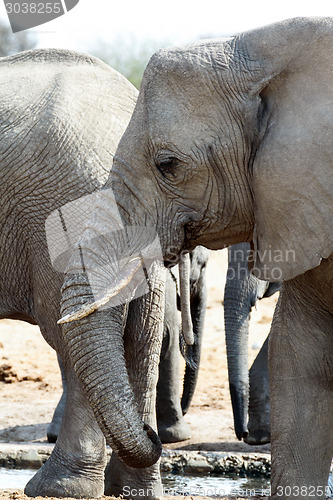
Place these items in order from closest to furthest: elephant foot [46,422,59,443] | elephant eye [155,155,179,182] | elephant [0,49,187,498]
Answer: elephant eye [155,155,179,182] → elephant [0,49,187,498] → elephant foot [46,422,59,443]

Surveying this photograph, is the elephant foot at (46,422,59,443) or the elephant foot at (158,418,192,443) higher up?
the elephant foot at (46,422,59,443)

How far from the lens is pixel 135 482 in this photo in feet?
12.8

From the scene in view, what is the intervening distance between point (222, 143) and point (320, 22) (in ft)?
1.38

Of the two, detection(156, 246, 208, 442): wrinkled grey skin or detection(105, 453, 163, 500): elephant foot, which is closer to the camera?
detection(105, 453, 163, 500): elephant foot

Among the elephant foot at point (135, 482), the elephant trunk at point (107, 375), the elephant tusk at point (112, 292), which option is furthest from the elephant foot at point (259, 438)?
the elephant tusk at point (112, 292)

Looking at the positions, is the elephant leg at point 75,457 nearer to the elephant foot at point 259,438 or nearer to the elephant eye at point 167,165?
the elephant eye at point 167,165

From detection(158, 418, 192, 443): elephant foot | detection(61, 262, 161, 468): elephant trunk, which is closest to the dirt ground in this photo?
detection(158, 418, 192, 443): elephant foot

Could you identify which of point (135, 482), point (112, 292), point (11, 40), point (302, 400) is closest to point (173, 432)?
point (135, 482)

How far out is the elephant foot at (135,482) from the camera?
3906mm

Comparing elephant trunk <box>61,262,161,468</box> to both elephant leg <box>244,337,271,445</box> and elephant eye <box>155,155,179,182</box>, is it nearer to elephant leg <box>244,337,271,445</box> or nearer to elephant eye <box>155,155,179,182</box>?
elephant eye <box>155,155,179,182</box>

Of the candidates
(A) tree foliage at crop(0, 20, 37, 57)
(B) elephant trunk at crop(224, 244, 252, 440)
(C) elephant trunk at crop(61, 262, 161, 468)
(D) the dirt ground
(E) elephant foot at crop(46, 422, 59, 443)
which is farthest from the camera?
(A) tree foliage at crop(0, 20, 37, 57)

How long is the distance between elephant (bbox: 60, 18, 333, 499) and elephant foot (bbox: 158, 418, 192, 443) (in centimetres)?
238

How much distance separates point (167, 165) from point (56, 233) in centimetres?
81

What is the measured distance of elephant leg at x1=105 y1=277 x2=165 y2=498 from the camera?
12.6ft
